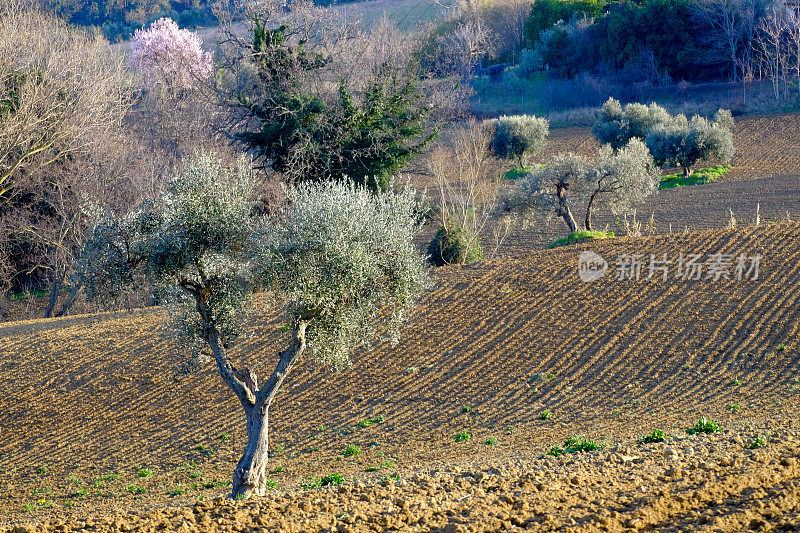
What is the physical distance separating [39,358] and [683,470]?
51.4 feet

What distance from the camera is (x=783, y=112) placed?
52.8 meters

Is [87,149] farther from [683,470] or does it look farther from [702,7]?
[702,7]

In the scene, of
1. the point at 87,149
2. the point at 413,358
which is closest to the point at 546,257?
the point at 413,358

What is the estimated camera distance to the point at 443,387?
15.5 metres

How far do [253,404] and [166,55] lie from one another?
4899 centimetres

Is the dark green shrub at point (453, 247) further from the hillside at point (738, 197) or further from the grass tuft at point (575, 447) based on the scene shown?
the grass tuft at point (575, 447)

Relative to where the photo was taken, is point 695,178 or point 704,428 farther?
point 695,178

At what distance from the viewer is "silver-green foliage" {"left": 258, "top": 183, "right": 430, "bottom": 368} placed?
963 cm
